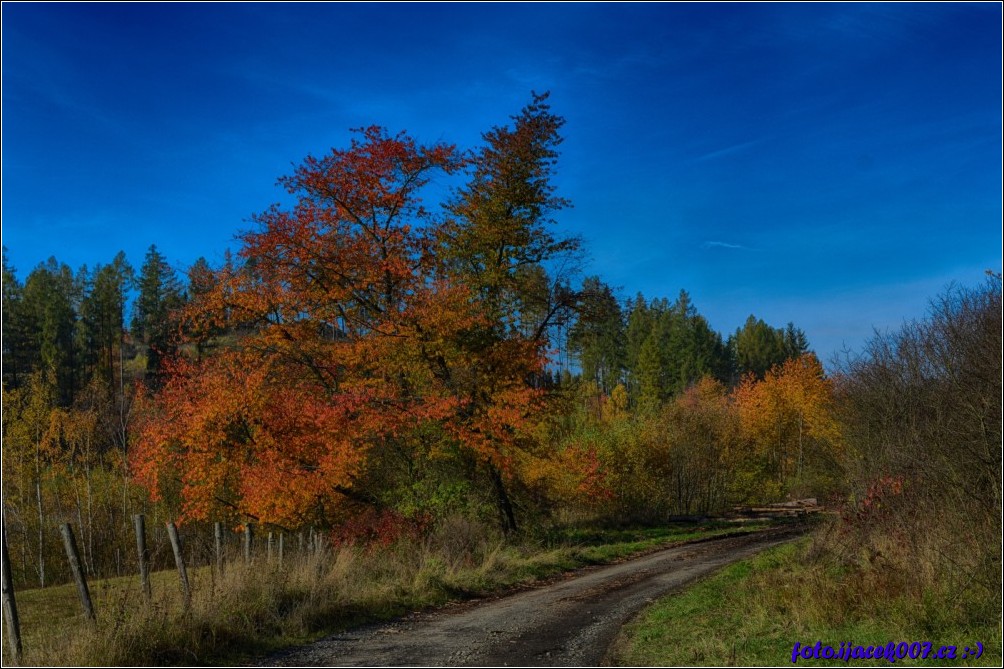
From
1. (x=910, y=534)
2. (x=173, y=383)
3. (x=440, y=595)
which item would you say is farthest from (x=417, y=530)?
(x=910, y=534)

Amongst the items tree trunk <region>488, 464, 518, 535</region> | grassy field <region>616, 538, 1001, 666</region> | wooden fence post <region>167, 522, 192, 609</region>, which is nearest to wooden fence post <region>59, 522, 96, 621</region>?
wooden fence post <region>167, 522, 192, 609</region>

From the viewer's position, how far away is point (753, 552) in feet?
59.3

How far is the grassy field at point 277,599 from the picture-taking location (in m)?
8.00

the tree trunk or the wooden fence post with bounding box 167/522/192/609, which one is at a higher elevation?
the wooden fence post with bounding box 167/522/192/609

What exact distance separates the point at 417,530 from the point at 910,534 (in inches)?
438

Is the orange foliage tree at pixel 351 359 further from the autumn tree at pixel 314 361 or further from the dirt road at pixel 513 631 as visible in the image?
the dirt road at pixel 513 631

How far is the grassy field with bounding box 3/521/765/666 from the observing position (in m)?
8.00

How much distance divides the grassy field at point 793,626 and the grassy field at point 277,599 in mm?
4298

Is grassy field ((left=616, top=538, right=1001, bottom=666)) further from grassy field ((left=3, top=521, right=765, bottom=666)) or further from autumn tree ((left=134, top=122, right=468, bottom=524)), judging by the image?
autumn tree ((left=134, top=122, right=468, bottom=524))

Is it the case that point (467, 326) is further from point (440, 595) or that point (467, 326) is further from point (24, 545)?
point (24, 545)

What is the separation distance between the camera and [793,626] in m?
8.42

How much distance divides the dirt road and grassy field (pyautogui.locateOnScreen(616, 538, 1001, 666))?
64 centimetres

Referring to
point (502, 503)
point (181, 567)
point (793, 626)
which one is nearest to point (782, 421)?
point (502, 503)

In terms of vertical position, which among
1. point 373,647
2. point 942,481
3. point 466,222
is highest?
point 466,222
